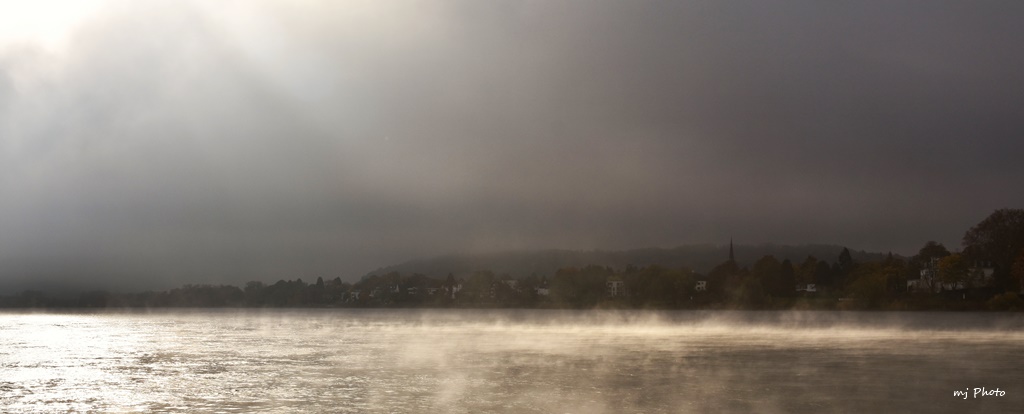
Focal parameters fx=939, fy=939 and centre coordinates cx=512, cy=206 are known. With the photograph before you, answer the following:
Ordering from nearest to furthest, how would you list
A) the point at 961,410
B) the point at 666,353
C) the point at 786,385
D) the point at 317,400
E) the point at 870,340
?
the point at 961,410
the point at 317,400
the point at 786,385
the point at 666,353
the point at 870,340

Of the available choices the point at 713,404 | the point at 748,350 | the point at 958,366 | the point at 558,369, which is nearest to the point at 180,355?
the point at 558,369

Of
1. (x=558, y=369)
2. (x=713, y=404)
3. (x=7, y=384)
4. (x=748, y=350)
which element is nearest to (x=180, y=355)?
(x=7, y=384)

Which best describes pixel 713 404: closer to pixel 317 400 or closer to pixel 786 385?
pixel 786 385

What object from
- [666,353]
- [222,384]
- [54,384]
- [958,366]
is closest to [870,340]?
[666,353]

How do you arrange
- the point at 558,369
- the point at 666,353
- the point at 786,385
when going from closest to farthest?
the point at 786,385
the point at 558,369
the point at 666,353

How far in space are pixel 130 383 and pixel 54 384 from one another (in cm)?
375

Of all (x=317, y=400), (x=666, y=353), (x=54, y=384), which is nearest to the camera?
(x=317, y=400)

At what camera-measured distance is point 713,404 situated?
35812 millimetres

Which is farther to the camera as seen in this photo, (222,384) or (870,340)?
(870,340)

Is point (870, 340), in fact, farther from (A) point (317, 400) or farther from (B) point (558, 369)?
(A) point (317, 400)

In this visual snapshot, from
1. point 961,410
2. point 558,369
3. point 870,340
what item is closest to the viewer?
point 961,410

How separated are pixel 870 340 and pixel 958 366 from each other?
115 ft

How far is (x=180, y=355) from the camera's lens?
69.9 m

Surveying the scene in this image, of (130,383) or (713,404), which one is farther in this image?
(130,383)
